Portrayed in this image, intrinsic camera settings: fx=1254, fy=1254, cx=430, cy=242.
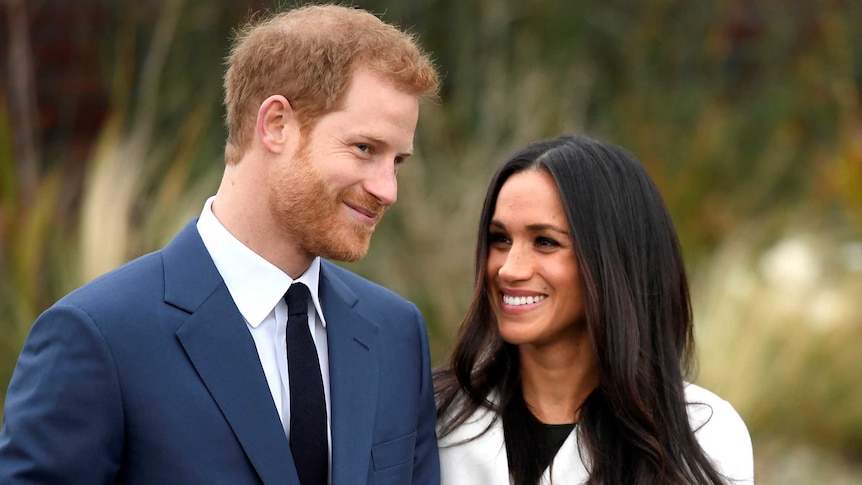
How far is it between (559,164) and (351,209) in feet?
2.42

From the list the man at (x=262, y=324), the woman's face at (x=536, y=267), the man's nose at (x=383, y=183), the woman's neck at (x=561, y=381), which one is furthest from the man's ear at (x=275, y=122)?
the woman's neck at (x=561, y=381)

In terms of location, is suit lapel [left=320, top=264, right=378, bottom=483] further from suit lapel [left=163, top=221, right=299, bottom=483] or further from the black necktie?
suit lapel [left=163, top=221, right=299, bottom=483]

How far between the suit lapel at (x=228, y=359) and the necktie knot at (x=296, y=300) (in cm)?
13

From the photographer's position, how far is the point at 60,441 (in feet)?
8.38

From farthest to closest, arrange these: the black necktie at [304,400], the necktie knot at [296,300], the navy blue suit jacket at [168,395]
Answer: the necktie knot at [296,300], the black necktie at [304,400], the navy blue suit jacket at [168,395]

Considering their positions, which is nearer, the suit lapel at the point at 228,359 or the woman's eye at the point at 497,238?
the suit lapel at the point at 228,359

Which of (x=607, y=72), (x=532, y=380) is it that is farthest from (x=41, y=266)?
(x=607, y=72)

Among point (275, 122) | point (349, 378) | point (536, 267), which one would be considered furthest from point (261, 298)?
point (536, 267)

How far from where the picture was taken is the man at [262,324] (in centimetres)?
262

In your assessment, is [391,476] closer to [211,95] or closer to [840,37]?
[211,95]

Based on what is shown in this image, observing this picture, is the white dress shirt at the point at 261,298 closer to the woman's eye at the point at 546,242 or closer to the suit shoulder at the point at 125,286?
the suit shoulder at the point at 125,286

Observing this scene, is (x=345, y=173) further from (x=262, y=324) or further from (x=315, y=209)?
(x=262, y=324)

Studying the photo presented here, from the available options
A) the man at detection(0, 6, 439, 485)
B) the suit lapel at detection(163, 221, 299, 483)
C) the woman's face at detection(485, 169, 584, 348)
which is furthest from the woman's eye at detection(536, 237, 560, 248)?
the suit lapel at detection(163, 221, 299, 483)

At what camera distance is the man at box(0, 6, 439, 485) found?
2625 mm
